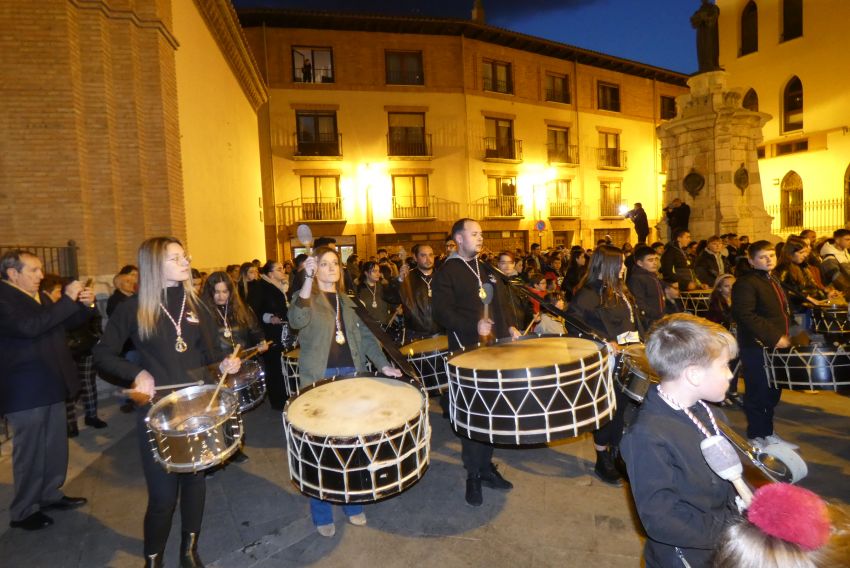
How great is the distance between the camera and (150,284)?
3.20 metres

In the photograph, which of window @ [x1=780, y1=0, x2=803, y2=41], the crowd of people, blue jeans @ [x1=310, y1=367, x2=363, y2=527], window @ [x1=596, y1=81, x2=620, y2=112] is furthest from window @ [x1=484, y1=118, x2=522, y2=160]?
blue jeans @ [x1=310, y1=367, x2=363, y2=527]

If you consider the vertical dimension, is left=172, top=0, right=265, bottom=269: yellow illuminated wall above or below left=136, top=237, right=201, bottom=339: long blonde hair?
above

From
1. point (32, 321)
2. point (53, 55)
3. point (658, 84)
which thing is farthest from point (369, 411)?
point (658, 84)

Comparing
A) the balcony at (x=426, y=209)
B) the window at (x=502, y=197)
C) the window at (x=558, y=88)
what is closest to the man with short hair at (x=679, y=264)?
the balcony at (x=426, y=209)

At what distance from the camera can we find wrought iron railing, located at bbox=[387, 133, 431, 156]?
26.7m

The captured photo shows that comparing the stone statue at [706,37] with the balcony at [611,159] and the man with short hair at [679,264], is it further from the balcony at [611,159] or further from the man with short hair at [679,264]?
the balcony at [611,159]

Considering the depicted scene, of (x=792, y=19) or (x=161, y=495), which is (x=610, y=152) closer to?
(x=792, y=19)

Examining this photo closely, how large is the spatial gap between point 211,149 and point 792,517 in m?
14.2

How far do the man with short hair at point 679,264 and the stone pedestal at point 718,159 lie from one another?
5.54m

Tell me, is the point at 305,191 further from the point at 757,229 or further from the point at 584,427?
→ the point at 584,427

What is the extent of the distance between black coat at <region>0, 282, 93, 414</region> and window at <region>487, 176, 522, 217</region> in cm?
2499

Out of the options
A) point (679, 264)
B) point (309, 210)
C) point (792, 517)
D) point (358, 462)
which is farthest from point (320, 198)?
point (792, 517)

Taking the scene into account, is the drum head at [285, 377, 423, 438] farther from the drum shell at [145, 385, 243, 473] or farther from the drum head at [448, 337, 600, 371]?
the drum head at [448, 337, 600, 371]

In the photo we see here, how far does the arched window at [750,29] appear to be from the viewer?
26859 millimetres
